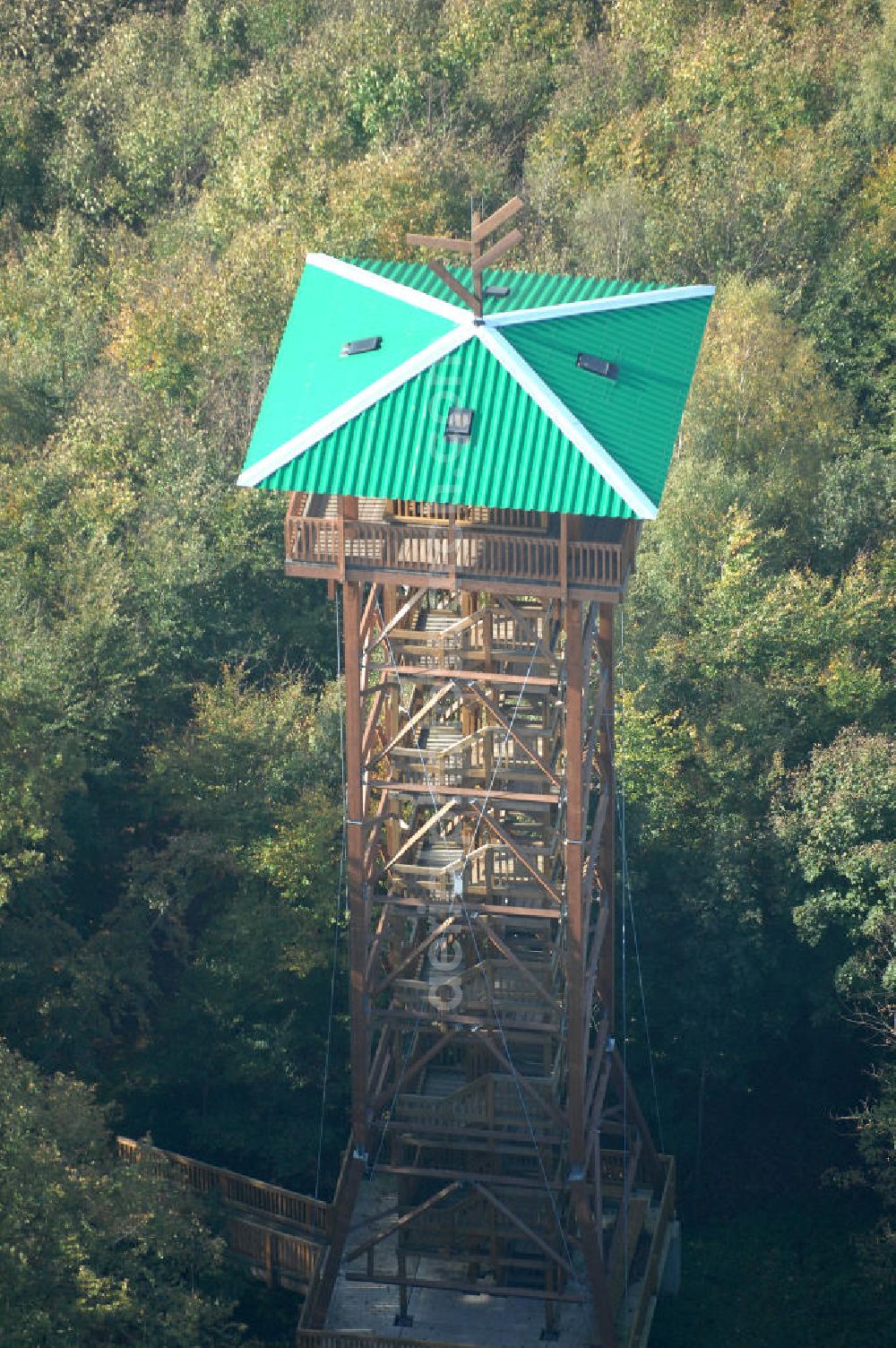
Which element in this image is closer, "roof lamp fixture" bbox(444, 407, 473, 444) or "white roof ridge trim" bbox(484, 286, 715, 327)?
"roof lamp fixture" bbox(444, 407, 473, 444)

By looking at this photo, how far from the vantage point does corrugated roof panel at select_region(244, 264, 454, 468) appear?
1501 inches

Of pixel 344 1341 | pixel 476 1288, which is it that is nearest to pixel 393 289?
pixel 476 1288

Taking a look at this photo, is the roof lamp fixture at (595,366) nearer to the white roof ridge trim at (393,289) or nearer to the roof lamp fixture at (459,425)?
the white roof ridge trim at (393,289)

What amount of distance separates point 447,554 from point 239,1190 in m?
16.6

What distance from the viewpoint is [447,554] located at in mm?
37875

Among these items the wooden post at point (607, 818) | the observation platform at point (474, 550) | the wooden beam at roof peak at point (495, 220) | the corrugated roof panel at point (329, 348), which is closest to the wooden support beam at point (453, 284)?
the corrugated roof panel at point (329, 348)

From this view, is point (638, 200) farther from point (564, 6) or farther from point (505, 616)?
point (505, 616)

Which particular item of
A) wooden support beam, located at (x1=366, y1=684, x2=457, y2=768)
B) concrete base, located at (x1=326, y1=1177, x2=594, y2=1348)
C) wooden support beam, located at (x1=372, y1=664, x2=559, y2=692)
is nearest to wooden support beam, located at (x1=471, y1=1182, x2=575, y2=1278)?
concrete base, located at (x1=326, y1=1177, x2=594, y2=1348)

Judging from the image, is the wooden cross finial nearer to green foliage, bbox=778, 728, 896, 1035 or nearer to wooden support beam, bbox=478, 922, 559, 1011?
wooden support beam, bbox=478, 922, 559, 1011

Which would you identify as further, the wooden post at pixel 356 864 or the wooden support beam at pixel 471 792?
the wooden support beam at pixel 471 792

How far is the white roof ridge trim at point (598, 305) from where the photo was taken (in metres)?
38.1

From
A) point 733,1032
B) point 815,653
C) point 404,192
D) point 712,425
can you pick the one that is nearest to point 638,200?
point 404,192

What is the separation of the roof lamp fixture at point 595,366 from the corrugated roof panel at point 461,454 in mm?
1502

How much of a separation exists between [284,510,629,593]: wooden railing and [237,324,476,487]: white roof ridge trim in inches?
53.7
